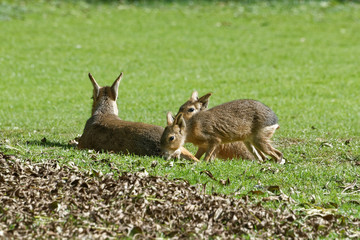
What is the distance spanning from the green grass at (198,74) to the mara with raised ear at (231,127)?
0.60m

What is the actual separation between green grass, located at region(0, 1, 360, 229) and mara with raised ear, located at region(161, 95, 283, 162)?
60cm

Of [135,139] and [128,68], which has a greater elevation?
[135,139]

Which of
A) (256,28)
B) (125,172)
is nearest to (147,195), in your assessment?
(125,172)

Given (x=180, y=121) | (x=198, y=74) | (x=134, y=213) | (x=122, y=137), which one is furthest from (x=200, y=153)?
(x=198, y=74)

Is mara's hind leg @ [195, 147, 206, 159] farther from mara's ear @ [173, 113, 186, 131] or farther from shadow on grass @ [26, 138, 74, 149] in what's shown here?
shadow on grass @ [26, 138, 74, 149]

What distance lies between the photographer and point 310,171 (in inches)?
321

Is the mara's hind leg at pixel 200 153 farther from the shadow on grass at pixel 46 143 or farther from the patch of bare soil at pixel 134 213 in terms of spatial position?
the patch of bare soil at pixel 134 213

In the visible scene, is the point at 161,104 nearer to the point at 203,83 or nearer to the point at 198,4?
the point at 203,83

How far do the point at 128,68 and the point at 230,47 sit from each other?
398 cm

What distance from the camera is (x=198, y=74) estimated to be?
61.7ft

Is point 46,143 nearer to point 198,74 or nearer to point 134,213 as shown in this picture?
point 134,213

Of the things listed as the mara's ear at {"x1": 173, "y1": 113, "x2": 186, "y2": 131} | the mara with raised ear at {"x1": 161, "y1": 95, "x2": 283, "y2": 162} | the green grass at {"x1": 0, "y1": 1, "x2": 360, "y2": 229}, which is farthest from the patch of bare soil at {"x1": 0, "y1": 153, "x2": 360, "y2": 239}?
the mara with raised ear at {"x1": 161, "y1": 95, "x2": 283, "y2": 162}

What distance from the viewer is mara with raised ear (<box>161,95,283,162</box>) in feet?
30.5

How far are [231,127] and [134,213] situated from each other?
11.5 feet
